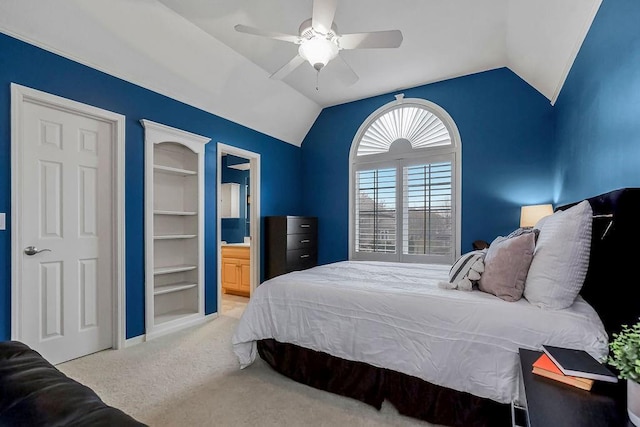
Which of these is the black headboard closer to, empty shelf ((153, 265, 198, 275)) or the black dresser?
the black dresser

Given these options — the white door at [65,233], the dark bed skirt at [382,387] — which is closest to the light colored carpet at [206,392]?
the dark bed skirt at [382,387]

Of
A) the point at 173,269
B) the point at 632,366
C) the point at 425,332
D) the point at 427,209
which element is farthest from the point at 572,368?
the point at 173,269

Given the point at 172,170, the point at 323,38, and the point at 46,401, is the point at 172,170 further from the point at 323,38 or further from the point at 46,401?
the point at 46,401

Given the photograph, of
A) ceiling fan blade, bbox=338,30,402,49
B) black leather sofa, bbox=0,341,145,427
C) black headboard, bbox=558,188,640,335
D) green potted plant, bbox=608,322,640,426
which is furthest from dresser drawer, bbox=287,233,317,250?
green potted plant, bbox=608,322,640,426

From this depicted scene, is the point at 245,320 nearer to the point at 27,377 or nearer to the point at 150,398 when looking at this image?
the point at 150,398

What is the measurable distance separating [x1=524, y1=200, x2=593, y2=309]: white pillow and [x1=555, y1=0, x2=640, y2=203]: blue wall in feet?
1.05

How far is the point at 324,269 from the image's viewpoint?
2801 millimetres

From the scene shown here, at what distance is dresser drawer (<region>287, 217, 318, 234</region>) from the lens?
4.40 meters

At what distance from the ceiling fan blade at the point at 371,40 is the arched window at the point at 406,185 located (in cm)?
211

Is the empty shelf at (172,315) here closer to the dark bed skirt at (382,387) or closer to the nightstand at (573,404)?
the dark bed skirt at (382,387)

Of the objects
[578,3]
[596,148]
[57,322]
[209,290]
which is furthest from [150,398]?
[578,3]

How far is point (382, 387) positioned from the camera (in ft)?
6.23

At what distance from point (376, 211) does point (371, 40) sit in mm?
2667

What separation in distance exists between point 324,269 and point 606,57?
2476 millimetres
